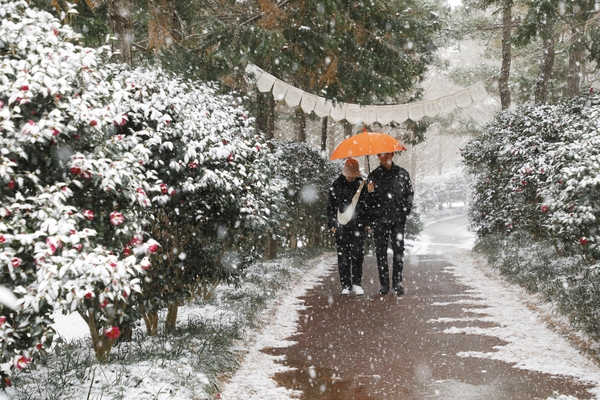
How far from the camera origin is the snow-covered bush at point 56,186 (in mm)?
2725

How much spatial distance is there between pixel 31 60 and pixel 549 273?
6708 millimetres

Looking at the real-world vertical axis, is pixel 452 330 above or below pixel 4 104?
below

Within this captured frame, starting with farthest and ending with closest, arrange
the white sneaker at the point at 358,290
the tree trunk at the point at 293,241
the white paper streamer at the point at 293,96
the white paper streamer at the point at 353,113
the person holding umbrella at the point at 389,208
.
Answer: the tree trunk at the point at 293,241 → the white paper streamer at the point at 353,113 → the white paper streamer at the point at 293,96 → the white sneaker at the point at 358,290 → the person holding umbrella at the point at 389,208

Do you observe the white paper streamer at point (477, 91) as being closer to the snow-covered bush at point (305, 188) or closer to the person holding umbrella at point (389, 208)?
the person holding umbrella at point (389, 208)

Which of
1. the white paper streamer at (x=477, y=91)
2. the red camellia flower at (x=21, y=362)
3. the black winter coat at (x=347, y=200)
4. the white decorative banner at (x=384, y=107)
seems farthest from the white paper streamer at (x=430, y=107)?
the red camellia flower at (x=21, y=362)

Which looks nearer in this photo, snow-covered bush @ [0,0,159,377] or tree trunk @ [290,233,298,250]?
snow-covered bush @ [0,0,159,377]

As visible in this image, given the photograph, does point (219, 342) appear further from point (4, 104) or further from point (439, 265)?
point (439, 265)

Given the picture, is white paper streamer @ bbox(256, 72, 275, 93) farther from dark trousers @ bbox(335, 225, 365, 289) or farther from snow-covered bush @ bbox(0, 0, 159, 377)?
snow-covered bush @ bbox(0, 0, 159, 377)

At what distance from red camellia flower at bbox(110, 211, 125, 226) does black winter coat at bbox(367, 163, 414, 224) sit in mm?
4723

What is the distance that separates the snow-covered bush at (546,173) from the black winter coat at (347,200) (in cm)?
228

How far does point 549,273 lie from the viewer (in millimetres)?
7410

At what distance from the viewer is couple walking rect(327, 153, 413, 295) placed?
24.3ft

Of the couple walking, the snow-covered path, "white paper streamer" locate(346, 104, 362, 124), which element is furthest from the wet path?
"white paper streamer" locate(346, 104, 362, 124)

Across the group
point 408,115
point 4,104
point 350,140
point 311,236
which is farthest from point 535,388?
point 311,236
